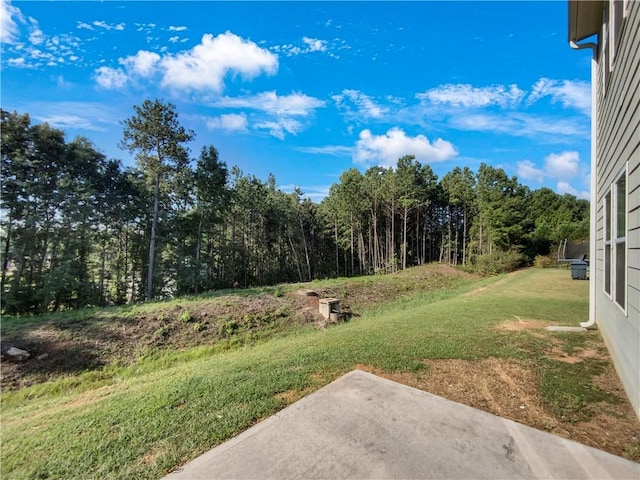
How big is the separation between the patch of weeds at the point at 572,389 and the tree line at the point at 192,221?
1475 cm

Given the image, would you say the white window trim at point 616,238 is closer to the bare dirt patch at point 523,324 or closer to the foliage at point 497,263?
the bare dirt patch at point 523,324

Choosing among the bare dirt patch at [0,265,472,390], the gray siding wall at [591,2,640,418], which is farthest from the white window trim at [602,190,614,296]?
the bare dirt patch at [0,265,472,390]

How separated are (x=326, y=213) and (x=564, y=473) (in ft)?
88.8

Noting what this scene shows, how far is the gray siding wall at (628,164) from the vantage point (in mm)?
2268

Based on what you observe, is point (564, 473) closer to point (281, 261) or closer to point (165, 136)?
point (165, 136)

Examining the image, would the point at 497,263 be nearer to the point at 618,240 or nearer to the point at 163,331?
the point at 618,240

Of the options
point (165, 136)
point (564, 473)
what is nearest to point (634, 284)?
point (564, 473)

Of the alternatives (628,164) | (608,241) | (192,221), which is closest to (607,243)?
(608,241)

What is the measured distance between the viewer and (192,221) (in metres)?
17.6

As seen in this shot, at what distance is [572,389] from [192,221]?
17.8 meters

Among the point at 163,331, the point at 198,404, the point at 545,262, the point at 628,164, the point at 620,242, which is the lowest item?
the point at 163,331

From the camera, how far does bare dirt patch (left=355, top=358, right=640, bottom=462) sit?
2.03 metres

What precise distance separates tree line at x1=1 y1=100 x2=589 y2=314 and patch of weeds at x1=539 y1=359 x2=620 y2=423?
14.7 m

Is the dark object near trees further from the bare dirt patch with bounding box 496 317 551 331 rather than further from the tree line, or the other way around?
the tree line
